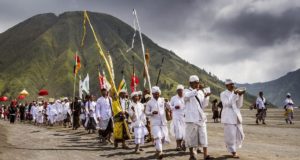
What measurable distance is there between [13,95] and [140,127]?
522 ft

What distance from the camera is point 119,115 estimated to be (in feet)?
48.5

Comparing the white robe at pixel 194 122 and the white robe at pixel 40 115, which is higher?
the white robe at pixel 40 115

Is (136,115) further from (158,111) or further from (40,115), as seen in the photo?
(40,115)

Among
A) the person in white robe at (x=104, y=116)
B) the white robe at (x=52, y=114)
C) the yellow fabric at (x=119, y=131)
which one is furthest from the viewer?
the white robe at (x=52, y=114)

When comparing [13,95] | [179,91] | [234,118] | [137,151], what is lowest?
[137,151]

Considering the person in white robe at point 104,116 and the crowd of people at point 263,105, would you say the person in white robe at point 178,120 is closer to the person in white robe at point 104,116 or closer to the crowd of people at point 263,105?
the person in white robe at point 104,116

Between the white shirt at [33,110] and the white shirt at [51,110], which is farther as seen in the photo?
the white shirt at [33,110]

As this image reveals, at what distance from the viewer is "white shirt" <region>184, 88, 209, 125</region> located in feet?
35.3

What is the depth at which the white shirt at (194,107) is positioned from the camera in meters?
10.8

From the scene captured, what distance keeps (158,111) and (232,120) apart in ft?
7.12

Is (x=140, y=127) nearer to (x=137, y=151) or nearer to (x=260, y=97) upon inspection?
(x=137, y=151)

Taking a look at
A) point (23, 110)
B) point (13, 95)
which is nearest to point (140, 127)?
point (23, 110)

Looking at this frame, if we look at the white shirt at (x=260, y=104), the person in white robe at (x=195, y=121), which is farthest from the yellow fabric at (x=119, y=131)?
the white shirt at (x=260, y=104)

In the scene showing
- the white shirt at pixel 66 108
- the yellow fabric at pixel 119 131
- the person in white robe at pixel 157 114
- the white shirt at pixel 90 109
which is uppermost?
the white shirt at pixel 66 108
